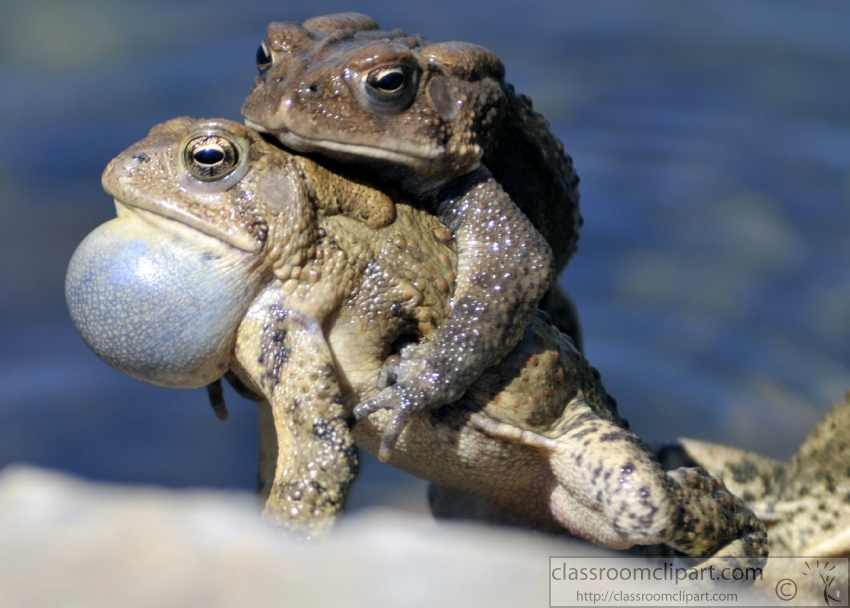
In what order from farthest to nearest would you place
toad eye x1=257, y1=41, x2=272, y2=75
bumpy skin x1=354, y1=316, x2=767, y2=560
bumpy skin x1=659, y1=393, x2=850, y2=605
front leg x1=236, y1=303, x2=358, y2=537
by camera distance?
bumpy skin x1=659, y1=393, x2=850, y2=605, bumpy skin x1=354, y1=316, x2=767, y2=560, toad eye x1=257, y1=41, x2=272, y2=75, front leg x1=236, y1=303, x2=358, y2=537

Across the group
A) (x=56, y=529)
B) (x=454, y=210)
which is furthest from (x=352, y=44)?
(x=56, y=529)

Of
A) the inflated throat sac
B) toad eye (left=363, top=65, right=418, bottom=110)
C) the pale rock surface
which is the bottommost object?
the inflated throat sac

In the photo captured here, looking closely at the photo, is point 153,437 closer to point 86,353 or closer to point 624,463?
point 86,353

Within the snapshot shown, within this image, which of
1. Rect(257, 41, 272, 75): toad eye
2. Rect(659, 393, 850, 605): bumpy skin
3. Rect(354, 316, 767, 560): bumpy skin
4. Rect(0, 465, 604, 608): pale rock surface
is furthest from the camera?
Rect(659, 393, 850, 605): bumpy skin

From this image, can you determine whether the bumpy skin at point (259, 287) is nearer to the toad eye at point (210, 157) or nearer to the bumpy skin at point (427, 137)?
the toad eye at point (210, 157)

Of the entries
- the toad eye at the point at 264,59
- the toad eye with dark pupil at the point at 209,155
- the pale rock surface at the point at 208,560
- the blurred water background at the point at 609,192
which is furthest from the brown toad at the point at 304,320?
the blurred water background at the point at 609,192

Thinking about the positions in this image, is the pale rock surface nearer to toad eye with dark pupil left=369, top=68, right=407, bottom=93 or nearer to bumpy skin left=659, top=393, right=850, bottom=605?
toad eye with dark pupil left=369, top=68, right=407, bottom=93

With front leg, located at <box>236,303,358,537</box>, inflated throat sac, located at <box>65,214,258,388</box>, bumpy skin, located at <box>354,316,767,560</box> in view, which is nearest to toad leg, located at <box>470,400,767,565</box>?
bumpy skin, located at <box>354,316,767,560</box>

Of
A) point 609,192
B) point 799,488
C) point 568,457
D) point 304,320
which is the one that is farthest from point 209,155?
point 609,192
